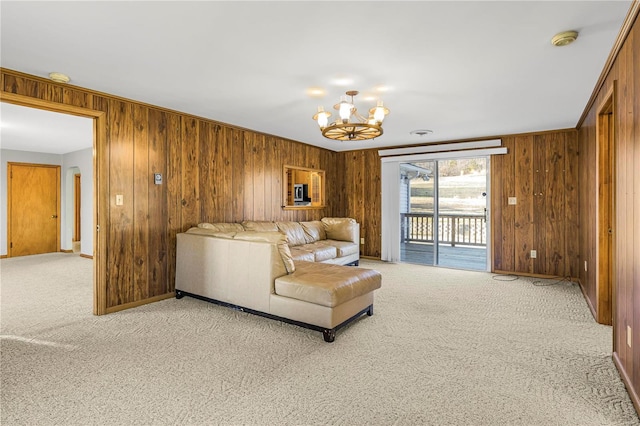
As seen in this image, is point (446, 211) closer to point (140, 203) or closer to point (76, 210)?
point (140, 203)

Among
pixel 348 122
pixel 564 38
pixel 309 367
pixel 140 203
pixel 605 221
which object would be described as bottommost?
pixel 309 367

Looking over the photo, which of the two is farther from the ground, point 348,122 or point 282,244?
point 348,122

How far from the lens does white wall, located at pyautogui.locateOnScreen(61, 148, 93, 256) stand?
22.4 ft

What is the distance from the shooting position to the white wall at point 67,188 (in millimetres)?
6836

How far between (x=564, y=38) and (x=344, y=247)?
4008 millimetres

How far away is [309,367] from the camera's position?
2354 mm

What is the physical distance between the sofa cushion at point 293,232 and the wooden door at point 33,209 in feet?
19.0

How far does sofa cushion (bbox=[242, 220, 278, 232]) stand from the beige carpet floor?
136 cm

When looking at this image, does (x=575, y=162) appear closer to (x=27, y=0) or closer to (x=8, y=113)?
(x=27, y=0)

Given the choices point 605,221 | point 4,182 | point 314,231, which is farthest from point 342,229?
point 4,182

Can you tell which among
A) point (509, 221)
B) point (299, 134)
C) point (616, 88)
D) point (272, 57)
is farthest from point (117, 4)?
point (509, 221)

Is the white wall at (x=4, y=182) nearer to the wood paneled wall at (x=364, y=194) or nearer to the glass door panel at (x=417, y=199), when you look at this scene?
the wood paneled wall at (x=364, y=194)

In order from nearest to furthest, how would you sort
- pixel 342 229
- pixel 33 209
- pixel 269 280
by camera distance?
pixel 269 280
pixel 342 229
pixel 33 209

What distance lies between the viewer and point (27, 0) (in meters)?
1.86
